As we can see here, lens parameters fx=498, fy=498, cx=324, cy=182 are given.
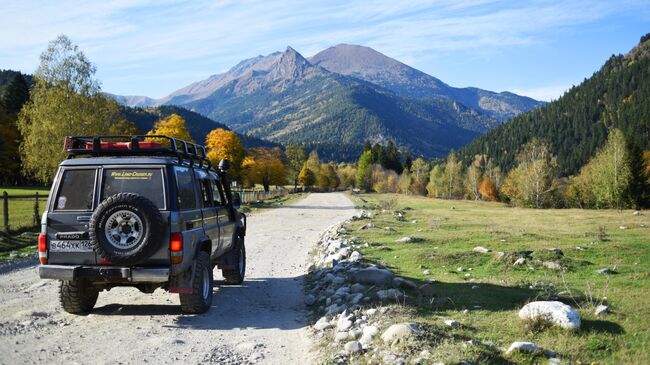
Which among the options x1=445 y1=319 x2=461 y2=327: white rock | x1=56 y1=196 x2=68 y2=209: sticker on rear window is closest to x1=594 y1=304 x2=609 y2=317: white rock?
x1=445 y1=319 x2=461 y2=327: white rock

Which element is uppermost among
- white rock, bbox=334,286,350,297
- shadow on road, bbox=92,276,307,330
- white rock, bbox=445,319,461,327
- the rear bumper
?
the rear bumper

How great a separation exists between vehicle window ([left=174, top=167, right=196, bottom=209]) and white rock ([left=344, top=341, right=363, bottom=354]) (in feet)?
11.7

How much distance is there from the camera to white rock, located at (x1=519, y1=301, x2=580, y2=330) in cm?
663

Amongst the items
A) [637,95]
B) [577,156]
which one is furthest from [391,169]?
[637,95]

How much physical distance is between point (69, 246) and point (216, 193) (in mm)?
3464

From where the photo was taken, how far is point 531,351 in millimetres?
5836

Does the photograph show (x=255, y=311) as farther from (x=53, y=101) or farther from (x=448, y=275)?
(x=53, y=101)

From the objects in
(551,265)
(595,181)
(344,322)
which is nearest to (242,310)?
(344,322)

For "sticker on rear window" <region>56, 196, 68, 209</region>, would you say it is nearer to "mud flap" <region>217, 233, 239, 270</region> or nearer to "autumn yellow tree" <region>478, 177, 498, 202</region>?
"mud flap" <region>217, 233, 239, 270</region>

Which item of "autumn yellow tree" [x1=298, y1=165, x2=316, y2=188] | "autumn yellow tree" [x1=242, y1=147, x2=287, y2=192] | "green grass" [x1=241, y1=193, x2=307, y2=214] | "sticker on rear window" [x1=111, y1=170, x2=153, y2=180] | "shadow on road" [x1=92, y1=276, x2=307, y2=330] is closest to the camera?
"sticker on rear window" [x1=111, y1=170, x2=153, y2=180]

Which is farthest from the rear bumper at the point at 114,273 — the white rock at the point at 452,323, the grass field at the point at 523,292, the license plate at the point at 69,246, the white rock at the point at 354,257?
the white rock at the point at 354,257

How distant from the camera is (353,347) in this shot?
257 inches

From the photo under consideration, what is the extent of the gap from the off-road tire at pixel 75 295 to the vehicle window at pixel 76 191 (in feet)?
4.33

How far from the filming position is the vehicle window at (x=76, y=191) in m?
8.17
